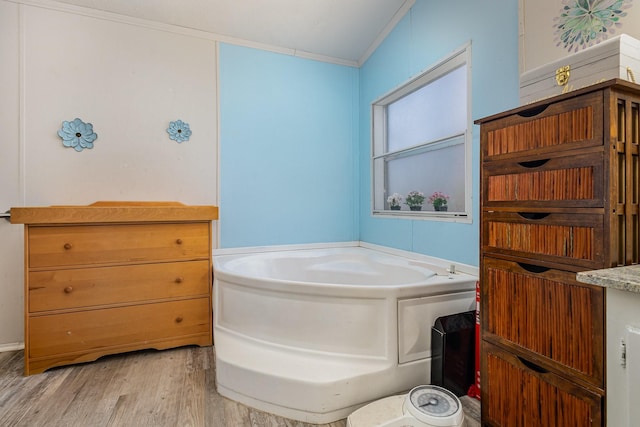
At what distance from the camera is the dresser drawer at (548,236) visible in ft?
3.16

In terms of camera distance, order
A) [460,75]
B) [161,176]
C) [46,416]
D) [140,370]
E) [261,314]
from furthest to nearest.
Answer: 1. [161,176]
2. [460,75]
3. [140,370]
4. [261,314]
5. [46,416]

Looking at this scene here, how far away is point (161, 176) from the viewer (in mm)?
2645

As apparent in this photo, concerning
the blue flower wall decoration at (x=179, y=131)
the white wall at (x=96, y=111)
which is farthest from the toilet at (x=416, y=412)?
the blue flower wall decoration at (x=179, y=131)

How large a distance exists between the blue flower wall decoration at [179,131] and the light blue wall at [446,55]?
166 cm

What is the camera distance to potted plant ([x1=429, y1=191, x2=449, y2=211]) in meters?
2.25

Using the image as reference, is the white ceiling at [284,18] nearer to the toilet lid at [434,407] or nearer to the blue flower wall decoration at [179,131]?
the blue flower wall decoration at [179,131]

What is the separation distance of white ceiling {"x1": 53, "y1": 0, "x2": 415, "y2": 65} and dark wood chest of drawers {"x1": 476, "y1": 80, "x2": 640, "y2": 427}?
180cm

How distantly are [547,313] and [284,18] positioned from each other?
2690mm

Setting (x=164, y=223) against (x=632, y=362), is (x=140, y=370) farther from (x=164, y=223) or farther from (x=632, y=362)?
(x=632, y=362)

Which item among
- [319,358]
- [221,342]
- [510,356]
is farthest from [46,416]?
[510,356]

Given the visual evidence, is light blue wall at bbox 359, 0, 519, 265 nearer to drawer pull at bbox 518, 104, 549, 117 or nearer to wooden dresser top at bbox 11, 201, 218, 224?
drawer pull at bbox 518, 104, 549, 117

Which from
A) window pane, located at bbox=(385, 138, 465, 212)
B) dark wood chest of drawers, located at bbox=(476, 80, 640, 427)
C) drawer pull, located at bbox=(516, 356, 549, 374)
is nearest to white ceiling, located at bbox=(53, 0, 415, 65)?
window pane, located at bbox=(385, 138, 465, 212)

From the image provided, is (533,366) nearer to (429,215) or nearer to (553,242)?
(553,242)

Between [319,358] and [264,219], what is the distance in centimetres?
154
